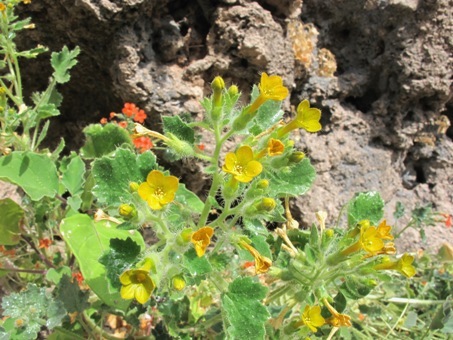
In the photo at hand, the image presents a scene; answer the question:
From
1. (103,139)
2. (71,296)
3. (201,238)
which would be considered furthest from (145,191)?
(103,139)

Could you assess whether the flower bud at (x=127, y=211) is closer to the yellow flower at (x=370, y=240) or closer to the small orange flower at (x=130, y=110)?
the yellow flower at (x=370, y=240)

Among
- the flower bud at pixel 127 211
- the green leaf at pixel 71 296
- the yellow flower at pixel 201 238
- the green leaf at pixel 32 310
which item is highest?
the yellow flower at pixel 201 238

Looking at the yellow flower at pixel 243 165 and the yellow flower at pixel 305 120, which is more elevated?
the yellow flower at pixel 305 120

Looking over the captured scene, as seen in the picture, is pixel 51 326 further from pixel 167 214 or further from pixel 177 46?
pixel 177 46

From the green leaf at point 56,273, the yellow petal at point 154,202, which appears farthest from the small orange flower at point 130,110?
the yellow petal at point 154,202

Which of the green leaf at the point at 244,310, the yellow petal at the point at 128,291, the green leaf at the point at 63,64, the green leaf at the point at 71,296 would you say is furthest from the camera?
the green leaf at the point at 63,64
